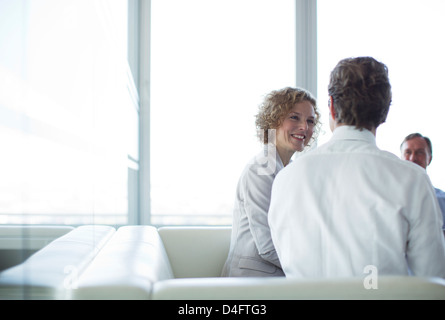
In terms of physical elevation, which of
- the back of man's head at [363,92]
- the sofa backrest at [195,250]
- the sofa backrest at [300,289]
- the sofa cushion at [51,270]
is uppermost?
the back of man's head at [363,92]

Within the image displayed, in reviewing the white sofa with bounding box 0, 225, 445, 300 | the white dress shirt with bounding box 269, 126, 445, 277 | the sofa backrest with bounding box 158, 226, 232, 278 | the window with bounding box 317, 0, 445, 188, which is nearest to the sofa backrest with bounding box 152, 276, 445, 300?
the white sofa with bounding box 0, 225, 445, 300

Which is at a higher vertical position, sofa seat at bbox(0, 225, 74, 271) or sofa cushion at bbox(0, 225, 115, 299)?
sofa seat at bbox(0, 225, 74, 271)

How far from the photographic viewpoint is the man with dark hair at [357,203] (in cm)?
114

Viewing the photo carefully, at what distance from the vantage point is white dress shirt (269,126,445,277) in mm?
1141

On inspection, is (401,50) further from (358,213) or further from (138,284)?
(138,284)

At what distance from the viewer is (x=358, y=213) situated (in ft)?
3.86

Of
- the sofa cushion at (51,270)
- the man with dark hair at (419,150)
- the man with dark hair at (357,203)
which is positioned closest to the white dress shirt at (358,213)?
the man with dark hair at (357,203)

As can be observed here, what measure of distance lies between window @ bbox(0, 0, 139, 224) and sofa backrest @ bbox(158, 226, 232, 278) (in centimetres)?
35

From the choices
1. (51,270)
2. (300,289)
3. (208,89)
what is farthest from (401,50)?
(51,270)

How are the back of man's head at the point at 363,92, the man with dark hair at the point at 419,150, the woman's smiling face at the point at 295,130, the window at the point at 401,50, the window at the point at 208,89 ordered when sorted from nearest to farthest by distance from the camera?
1. the back of man's head at the point at 363,92
2. the woman's smiling face at the point at 295,130
3. the man with dark hair at the point at 419,150
4. the window at the point at 401,50
5. the window at the point at 208,89

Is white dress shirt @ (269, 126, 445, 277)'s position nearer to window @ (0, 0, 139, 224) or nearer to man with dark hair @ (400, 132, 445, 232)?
window @ (0, 0, 139, 224)

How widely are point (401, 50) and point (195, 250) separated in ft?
9.00

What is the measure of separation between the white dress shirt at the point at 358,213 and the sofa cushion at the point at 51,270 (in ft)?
2.06

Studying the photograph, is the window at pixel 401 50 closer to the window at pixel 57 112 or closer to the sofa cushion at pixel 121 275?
the window at pixel 57 112
